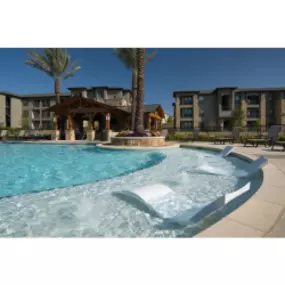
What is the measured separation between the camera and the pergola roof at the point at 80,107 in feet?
64.6

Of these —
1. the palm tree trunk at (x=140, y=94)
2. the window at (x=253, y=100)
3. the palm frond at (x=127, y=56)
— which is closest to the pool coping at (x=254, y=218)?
the palm tree trunk at (x=140, y=94)

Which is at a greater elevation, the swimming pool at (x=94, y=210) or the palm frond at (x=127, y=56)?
A: the palm frond at (x=127, y=56)

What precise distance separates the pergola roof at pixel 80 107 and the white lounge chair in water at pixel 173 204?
667 inches

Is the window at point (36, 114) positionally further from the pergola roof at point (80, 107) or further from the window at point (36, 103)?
the pergola roof at point (80, 107)

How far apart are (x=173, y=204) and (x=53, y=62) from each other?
79.9 feet

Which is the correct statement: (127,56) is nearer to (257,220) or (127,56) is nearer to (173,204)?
(173,204)

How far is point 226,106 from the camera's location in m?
36.3

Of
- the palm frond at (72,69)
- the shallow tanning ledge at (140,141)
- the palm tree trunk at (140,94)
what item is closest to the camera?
the shallow tanning ledge at (140,141)

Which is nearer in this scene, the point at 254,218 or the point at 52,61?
the point at 254,218

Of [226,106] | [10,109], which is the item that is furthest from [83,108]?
[10,109]
